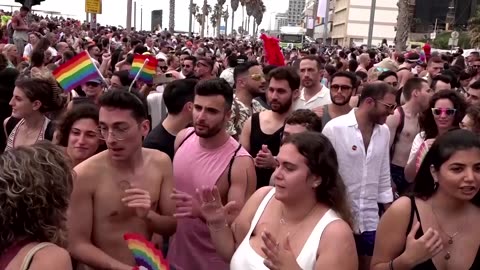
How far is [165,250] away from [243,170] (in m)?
1.08

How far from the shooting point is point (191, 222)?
402 centimetres

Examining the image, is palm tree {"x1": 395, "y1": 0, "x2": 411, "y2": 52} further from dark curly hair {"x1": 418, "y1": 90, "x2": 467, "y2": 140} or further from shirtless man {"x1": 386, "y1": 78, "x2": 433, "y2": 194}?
dark curly hair {"x1": 418, "y1": 90, "x2": 467, "y2": 140}

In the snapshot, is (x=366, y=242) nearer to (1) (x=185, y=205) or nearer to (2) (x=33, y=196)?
(1) (x=185, y=205)

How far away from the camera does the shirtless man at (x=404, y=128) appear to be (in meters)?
6.27

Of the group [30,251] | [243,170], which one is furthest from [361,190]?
[30,251]

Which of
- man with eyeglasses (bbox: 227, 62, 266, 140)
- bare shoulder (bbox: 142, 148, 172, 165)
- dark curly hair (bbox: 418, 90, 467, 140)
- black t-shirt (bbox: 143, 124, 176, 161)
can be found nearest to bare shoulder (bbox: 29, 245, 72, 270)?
bare shoulder (bbox: 142, 148, 172, 165)


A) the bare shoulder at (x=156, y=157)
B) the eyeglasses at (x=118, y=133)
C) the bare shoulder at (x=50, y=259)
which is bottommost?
the bare shoulder at (x=50, y=259)

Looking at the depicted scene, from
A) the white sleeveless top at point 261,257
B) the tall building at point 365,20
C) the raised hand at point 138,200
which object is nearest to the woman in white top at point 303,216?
the white sleeveless top at point 261,257

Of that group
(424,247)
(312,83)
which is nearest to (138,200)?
(424,247)

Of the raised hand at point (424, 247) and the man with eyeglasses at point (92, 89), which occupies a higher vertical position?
the man with eyeglasses at point (92, 89)

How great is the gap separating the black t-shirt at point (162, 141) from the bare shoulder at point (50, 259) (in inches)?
108

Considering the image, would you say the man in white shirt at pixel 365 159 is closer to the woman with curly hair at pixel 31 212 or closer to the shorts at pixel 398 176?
the shorts at pixel 398 176

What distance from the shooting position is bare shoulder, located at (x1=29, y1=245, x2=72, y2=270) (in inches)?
83.7

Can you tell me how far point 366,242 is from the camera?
4.83 m
